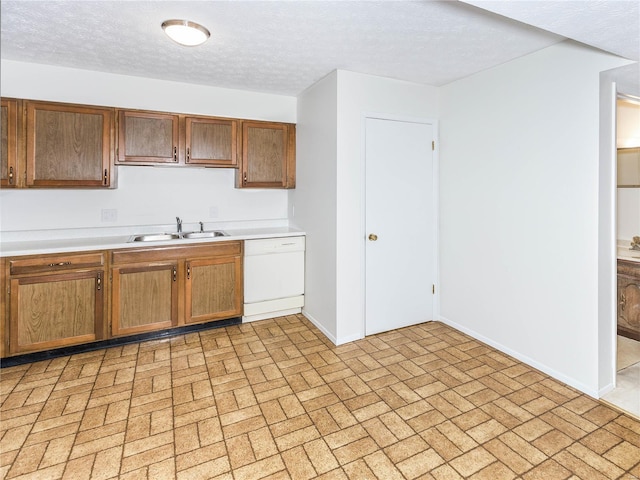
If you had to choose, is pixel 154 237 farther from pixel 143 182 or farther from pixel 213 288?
pixel 213 288

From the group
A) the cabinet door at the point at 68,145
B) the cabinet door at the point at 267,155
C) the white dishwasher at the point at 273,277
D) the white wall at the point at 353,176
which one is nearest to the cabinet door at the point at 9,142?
the cabinet door at the point at 68,145

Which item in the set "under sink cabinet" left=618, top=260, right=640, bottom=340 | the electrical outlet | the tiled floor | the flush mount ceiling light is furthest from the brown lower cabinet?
"under sink cabinet" left=618, top=260, right=640, bottom=340

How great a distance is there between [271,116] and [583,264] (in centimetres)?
319

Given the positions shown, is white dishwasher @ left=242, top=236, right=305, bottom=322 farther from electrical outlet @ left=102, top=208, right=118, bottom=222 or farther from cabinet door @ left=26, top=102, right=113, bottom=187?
cabinet door @ left=26, top=102, right=113, bottom=187

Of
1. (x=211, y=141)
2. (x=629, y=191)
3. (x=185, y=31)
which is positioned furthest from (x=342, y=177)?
(x=629, y=191)

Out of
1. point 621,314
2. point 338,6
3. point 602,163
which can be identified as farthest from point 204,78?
point 621,314

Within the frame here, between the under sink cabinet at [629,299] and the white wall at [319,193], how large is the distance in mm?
2572

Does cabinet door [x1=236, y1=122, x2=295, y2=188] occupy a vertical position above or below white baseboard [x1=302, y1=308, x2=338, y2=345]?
above

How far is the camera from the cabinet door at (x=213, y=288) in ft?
11.2

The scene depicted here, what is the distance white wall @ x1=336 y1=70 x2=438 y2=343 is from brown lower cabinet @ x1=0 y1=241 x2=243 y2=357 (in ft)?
3.52

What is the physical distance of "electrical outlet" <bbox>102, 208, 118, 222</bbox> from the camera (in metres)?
3.48

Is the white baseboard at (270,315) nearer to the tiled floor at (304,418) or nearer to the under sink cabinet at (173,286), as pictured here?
the under sink cabinet at (173,286)

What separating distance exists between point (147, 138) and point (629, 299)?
15.1ft

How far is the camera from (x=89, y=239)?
3.35m
